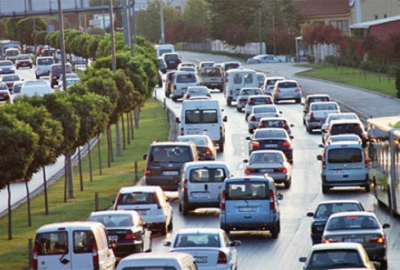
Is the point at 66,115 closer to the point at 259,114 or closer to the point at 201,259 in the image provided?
the point at 201,259

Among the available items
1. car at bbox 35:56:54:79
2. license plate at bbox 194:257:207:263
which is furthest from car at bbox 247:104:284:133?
car at bbox 35:56:54:79

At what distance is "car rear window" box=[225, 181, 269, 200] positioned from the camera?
106 ft

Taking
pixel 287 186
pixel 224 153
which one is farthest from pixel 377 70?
pixel 287 186

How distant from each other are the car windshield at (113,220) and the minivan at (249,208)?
4.46 metres

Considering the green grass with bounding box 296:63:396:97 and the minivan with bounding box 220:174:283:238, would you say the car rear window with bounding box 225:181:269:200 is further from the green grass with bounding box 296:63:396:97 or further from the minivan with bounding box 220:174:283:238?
the green grass with bounding box 296:63:396:97

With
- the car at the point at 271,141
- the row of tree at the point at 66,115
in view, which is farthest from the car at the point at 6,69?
the car at the point at 271,141

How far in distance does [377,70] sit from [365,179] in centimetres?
6071

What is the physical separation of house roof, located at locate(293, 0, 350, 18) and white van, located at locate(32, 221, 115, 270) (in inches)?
4746

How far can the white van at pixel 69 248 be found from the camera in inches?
955

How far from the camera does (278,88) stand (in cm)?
7950

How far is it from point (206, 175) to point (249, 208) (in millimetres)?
5037

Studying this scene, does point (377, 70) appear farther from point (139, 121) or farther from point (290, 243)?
point (290, 243)

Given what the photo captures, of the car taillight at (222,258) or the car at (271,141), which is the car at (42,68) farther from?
the car taillight at (222,258)

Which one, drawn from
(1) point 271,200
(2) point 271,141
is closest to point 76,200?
(2) point 271,141
